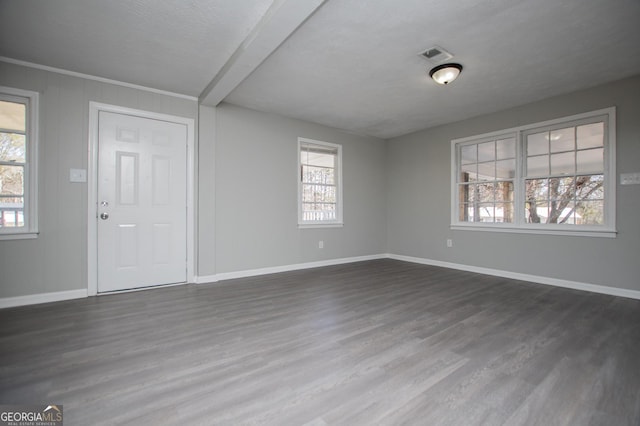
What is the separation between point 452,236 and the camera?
16.9 ft

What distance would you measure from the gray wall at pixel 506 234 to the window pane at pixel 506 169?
567mm

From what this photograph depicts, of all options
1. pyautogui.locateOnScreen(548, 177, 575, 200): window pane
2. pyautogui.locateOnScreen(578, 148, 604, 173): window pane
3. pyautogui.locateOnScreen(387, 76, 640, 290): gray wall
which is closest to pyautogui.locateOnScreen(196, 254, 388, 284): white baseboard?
pyautogui.locateOnScreen(387, 76, 640, 290): gray wall

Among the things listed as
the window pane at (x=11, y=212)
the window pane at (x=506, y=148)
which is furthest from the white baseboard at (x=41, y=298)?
the window pane at (x=506, y=148)

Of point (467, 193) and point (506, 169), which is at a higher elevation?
point (506, 169)

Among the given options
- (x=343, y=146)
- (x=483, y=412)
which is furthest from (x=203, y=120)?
(x=483, y=412)

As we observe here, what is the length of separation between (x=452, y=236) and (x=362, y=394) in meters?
4.21

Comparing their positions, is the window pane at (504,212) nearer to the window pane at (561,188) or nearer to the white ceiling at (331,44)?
the window pane at (561,188)

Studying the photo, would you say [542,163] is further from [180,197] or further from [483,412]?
[180,197]

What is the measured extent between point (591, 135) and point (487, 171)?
1.32 m

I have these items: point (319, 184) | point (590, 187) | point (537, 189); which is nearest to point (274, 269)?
point (319, 184)

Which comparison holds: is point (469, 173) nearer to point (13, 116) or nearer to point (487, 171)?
point (487, 171)

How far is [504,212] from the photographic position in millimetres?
4609

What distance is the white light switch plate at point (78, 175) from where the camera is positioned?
3266 millimetres

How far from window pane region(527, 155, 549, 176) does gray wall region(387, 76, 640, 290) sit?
0.56 m
